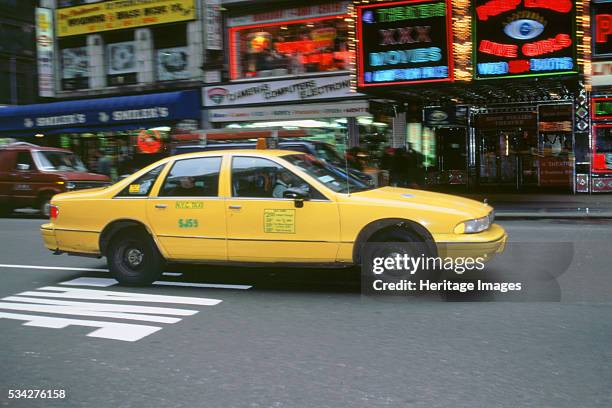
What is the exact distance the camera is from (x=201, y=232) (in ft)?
23.9

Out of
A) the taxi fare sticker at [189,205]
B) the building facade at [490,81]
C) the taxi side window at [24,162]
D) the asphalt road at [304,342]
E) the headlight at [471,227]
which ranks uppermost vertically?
the building facade at [490,81]

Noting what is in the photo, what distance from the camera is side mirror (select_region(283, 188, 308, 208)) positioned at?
6805 mm

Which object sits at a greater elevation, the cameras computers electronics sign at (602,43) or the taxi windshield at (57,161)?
the cameras computers electronics sign at (602,43)

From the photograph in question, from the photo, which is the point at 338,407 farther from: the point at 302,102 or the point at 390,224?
the point at 302,102

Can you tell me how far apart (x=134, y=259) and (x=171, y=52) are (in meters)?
18.6

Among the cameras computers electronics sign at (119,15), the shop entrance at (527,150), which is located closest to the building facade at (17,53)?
the cameras computers electronics sign at (119,15)

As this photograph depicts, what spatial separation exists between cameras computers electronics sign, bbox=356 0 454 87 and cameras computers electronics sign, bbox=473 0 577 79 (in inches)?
34.2

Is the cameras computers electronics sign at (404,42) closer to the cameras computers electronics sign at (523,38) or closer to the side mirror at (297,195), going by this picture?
the cameras computers electronics sign at (523,38)

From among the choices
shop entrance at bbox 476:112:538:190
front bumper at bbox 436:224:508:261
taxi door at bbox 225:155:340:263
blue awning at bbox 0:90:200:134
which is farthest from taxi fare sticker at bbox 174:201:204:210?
shop entrance at bbox 476:112:538:190

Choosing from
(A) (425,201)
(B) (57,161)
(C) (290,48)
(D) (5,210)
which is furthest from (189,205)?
(C) (290,48)

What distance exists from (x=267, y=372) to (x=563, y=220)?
11.5 m

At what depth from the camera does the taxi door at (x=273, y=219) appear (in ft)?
22.4

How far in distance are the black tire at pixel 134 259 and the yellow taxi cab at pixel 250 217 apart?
12mm

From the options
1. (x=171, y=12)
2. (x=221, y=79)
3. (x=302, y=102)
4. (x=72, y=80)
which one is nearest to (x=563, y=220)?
(x=302, y=102)
